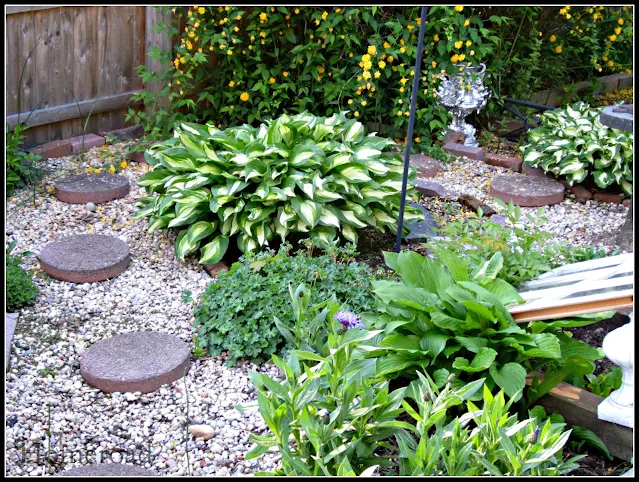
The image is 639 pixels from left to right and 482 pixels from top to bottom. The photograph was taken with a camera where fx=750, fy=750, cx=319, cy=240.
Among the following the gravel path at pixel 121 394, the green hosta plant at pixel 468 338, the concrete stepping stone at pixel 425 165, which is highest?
the green hosta plant at pixel 468 338

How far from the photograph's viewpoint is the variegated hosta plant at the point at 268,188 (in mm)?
3906

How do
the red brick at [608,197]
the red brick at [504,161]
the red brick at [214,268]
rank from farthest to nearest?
the red brick at [504,161] < the red brick at [608,197] < the red brick at [214,268]

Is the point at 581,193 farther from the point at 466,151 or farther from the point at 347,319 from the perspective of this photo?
the point at 347,319

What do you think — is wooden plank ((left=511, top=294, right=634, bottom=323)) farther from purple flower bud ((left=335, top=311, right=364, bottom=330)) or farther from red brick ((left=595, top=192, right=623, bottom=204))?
red brick ((left=595, top=192, right=623, bottom=204))

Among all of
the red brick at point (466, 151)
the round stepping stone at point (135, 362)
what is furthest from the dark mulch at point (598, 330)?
the red brick at point (466, 151)

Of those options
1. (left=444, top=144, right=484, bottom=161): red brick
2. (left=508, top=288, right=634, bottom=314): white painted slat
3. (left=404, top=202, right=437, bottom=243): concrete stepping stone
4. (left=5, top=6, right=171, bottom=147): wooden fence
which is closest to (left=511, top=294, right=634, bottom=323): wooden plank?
(left=508, top=288, right=634, bottom=314): white painted slat

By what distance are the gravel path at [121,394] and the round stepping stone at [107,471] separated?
90mm

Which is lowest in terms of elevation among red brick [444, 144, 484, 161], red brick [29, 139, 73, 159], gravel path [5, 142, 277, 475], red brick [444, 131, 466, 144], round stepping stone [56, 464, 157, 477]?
gravel path [5, 142, 277, 475]

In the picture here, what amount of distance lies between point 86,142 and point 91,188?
3.16 feet

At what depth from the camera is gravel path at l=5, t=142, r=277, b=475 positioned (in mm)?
2654

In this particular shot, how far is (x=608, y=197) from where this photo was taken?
527cm

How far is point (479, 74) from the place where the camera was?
607 centimetres

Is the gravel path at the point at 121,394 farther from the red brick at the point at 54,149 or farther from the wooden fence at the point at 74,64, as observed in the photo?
the wooden fence at the point at 74,64

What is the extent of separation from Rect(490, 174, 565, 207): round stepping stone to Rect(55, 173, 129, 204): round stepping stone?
2559mm
